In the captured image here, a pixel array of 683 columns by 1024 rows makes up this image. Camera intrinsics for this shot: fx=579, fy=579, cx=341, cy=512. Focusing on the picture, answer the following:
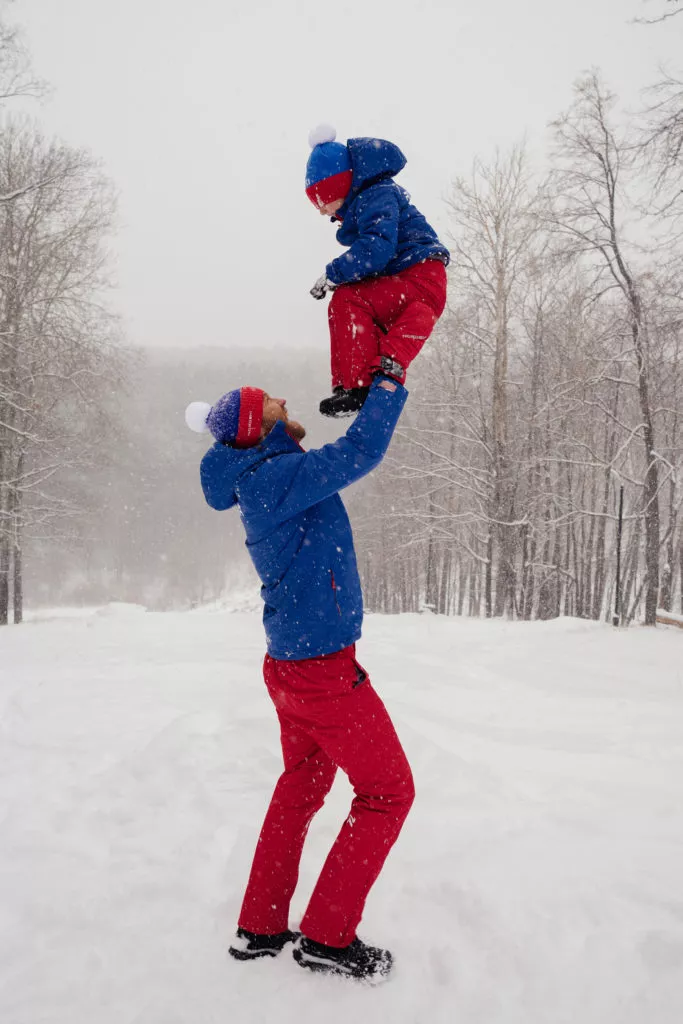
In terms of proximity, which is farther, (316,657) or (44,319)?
(44,319)

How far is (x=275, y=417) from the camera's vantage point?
197 centimetres

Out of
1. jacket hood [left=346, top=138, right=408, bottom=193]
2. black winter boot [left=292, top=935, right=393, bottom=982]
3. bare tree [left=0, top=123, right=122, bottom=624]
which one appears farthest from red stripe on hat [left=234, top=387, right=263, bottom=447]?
bare tree [left=0, top=123, right=122, bottom=624]

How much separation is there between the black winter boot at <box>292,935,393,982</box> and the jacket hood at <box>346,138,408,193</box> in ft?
8.63

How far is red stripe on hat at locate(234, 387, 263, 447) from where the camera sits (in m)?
1.91

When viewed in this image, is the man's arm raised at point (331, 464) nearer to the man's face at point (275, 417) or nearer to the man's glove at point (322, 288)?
the man's face at point (275, 417)

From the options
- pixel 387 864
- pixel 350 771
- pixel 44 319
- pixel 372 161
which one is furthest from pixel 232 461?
pixel 44 319

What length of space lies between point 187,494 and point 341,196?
247 ft

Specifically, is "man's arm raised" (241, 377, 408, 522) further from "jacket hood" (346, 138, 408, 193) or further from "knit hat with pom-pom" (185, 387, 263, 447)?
"jacket hood" (346, 138, 408, 193)

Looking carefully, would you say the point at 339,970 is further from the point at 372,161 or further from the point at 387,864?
the point at 372,161

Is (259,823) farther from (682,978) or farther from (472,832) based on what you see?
(682,978)

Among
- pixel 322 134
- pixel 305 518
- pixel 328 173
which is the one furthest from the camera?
pixel 322 134

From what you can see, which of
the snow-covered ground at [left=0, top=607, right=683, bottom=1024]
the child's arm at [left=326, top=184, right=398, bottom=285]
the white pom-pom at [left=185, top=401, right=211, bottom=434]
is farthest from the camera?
the white pom-pom at [left=185, top=401, right=211, bottom=434]

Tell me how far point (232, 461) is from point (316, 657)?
2.30 feet

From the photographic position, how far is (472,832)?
2.65m
